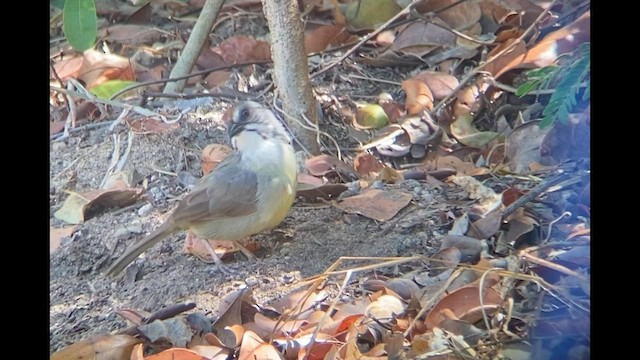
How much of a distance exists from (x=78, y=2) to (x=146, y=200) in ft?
2.41

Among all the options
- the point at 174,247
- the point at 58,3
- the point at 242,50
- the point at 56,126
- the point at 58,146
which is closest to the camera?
the point at 174,247

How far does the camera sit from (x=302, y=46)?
376 centimetres

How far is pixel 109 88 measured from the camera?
431cm

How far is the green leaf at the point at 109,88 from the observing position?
168 inches

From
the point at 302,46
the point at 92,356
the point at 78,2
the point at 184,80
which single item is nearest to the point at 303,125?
the point at 302,46

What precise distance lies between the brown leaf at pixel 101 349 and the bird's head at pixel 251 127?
2.79 ft

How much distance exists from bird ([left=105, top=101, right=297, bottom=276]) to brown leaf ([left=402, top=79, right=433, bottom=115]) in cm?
71

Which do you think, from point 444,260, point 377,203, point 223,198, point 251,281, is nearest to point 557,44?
point 377,203

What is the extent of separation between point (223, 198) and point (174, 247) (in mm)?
251

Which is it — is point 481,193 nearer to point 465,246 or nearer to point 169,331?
point 465,246

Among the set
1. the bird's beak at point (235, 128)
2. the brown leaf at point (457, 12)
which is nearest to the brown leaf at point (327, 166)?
the bird's beak at point (235, 128)

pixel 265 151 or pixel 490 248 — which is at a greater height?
pixel 265 151

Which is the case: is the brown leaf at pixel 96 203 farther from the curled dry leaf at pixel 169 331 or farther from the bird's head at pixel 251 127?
the curled dry leaf at pixel 169 331

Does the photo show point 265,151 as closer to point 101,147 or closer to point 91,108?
point 101,147
